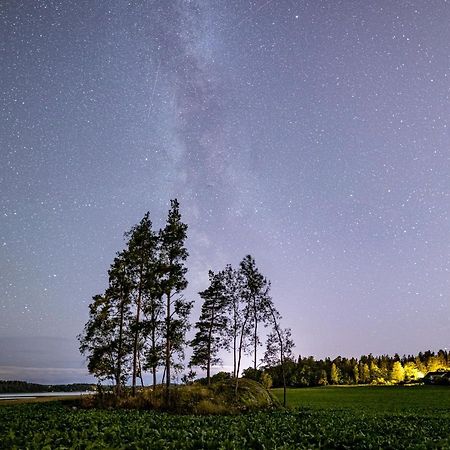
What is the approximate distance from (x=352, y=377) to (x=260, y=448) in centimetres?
16150

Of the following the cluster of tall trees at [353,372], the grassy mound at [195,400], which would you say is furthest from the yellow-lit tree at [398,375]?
the grassy mound at [195,400]

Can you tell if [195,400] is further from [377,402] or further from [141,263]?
[377,402]

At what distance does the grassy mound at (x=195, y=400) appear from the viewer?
30688mm

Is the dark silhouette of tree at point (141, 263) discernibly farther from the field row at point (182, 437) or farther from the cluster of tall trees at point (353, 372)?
the cluster of tall trees at point (353, 372)

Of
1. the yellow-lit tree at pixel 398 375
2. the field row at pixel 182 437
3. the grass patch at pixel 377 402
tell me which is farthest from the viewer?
the yellow-lit tree at pixel 398 375

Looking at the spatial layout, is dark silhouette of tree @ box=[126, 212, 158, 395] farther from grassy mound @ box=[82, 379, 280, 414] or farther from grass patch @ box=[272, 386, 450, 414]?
grass patch @ box=[272, 386, 450, 414]

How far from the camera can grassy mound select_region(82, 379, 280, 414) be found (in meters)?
30.7

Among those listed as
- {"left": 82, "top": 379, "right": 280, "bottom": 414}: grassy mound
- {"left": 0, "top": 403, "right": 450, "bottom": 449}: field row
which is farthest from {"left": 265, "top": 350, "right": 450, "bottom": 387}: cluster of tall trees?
{"left": 0, "top": 403, "right": 450, "bottom": 449}: field row

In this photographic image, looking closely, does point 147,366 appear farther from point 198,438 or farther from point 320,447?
point 320,447

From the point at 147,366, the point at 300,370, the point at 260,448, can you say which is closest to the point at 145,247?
the point at 147,366

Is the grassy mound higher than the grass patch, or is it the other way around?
the grassy mound

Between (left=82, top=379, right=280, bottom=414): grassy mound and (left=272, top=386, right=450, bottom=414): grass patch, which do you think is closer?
(left=82, top=379, right=280, bottom=414): grassy mound

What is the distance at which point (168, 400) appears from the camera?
31.3m

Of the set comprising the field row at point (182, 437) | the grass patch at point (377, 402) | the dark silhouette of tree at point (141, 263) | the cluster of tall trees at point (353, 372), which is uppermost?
the dark silhouette of tree at point (141, 263)
